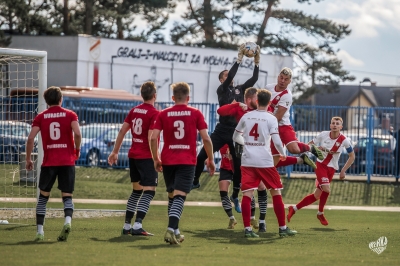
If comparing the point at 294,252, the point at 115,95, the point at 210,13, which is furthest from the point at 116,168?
the point at 210,13

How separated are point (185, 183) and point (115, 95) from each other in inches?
909

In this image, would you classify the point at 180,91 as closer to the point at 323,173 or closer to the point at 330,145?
the point at 323,173

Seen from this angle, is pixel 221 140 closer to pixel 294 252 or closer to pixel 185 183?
pixel 185 183

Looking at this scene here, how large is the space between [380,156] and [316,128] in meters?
1.99

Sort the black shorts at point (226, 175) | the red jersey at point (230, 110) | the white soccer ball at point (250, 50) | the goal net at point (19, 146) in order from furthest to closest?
the black shorts at point (226, 175) → the goal net at point (19, 146) → the white soccer ball at point (250, 50) → the red jersey at point (230, 110)

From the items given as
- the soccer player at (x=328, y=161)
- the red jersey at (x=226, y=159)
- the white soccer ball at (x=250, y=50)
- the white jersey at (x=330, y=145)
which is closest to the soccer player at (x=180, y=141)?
the white soccer ball at (x=250, y=50)

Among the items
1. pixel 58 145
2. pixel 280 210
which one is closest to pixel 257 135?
pixel 280 210

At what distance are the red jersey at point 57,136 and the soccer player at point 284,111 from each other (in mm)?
3492

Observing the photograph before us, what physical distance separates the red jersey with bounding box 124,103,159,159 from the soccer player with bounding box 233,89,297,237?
1.15 metres

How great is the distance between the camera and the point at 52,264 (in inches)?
329

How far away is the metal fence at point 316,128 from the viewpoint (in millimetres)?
24766

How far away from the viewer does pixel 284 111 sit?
523 inches

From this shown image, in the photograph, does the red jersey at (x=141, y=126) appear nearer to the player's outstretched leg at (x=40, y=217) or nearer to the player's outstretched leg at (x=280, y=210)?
the player's outstretched leg at (x=40, y=217)

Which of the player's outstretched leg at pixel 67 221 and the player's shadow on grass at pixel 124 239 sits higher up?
the player's outstretched leg at pixel 67 221
